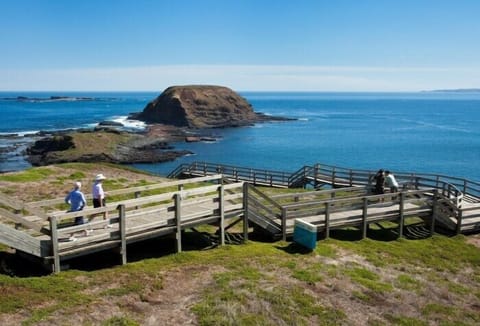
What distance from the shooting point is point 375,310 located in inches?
419

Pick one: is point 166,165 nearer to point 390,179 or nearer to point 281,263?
point 390,179

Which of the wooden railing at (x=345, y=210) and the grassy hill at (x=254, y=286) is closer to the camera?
the grassy hill at (x=254, y=286)

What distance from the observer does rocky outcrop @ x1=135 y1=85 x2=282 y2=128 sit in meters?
116

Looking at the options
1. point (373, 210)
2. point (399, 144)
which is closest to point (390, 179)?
point (373, 210)

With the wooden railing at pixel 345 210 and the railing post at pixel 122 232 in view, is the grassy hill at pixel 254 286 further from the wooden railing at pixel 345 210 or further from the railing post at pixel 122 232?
the wooden railing at pixel 345 210

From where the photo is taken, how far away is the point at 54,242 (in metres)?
10.4

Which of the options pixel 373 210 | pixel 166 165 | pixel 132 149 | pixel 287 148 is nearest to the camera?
pixel 373 210

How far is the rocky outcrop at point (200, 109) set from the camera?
11581 centimetres

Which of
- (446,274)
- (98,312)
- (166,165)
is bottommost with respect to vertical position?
(166,165)

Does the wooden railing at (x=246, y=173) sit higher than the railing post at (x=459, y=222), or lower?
lower

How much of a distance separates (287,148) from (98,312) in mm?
67535

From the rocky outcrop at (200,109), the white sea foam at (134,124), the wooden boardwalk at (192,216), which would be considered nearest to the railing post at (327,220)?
the wooden boardwalk at (192,216)

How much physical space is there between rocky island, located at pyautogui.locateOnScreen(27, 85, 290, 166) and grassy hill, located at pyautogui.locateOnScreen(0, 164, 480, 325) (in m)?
49.9

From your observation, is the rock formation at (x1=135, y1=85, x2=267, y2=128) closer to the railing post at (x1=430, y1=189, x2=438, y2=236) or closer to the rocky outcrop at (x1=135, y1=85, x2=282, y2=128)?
the rocky outcrop at (x1=135, y1=85, x2=282, y2=128)
